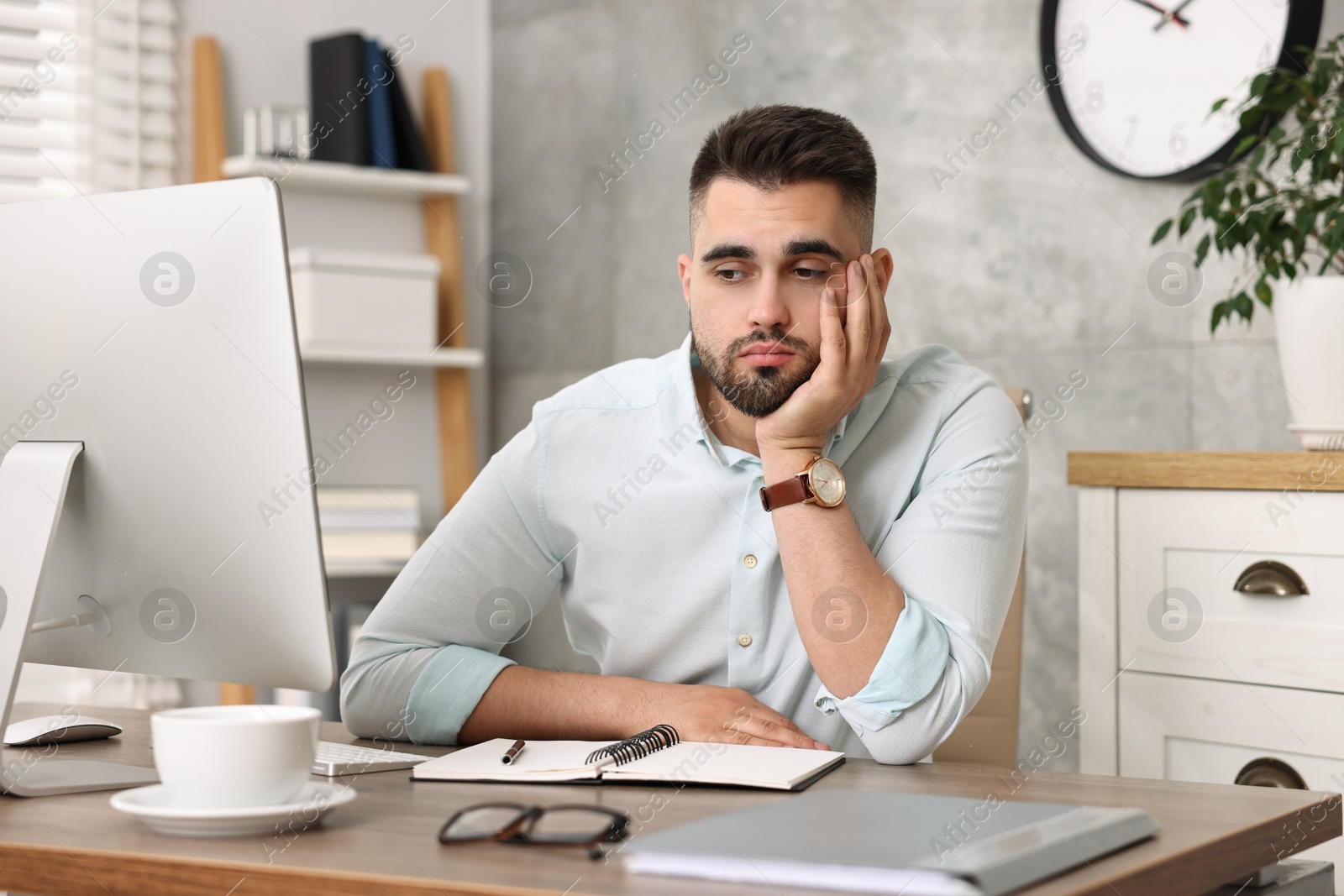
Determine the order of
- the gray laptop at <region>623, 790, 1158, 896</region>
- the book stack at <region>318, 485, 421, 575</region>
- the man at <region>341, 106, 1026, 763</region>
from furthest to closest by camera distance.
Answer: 1. the book stack at <region>318, 485, 421, 575</region>
2. the man at <region>341, 106, 1026, 763</region>
3. the gray laptop at <region>623, 790, 1158, 896</region>

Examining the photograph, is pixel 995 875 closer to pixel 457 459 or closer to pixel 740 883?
pixel 740 883

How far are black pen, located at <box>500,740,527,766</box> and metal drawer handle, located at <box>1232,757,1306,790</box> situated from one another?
3.78 ft

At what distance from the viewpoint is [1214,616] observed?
1908 millimetres

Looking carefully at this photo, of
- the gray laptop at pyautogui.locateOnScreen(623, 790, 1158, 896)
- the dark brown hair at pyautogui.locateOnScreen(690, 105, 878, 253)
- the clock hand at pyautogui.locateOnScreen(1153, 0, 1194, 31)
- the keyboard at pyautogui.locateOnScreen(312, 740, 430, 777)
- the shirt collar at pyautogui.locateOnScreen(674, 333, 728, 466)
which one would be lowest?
the keyboard at pyautogui.locateOnScreen(312, 740, 430, 777)

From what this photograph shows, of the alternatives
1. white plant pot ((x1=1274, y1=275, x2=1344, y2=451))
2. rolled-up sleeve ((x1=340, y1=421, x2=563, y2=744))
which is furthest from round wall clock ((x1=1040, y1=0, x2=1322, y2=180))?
rolled-up sleeve ((x1=340, y1=421, x2=563, y2=744))

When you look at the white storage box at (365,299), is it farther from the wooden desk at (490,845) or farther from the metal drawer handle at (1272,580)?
the wooden desk at (490,845)

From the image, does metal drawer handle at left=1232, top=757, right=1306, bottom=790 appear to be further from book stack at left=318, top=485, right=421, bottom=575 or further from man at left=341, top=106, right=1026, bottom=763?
book stack at left=318, top=485, right=421, bottom=575

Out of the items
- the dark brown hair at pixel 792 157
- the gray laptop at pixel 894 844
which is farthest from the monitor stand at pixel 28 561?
the dark brown hair at pixel 792 157

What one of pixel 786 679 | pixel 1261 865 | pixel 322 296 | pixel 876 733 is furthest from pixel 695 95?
pixel 1261 865

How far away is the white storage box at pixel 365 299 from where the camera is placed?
3229 mm

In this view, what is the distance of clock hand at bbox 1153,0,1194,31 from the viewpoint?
7.86 feet

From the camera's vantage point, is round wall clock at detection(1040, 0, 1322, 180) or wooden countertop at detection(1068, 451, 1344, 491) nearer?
wooden countertop at detection(1068, 451, 1344, 491)

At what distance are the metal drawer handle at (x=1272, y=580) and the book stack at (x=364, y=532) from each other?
2.00 meters

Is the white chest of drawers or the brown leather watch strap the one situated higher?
the brown leather watch strap
